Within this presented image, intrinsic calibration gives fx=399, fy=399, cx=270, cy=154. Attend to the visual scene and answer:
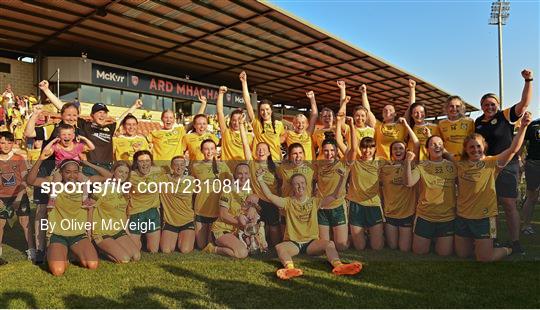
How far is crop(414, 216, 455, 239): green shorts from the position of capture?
466 centimetres

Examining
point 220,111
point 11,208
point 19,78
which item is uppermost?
point 19,78

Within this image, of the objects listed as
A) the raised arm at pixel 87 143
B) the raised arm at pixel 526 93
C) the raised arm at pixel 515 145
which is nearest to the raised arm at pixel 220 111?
the raised arm at pixel 87 143

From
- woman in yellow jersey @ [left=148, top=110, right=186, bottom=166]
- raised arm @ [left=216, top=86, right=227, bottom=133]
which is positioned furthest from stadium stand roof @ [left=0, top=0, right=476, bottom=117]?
woman in yellow jersey @ [left=148, top=110, right=186, bottom=166]

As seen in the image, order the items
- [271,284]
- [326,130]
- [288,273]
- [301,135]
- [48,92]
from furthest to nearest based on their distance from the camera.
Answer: [326,130] < [301,135] < [48,92] < [288,273] < [271,284]

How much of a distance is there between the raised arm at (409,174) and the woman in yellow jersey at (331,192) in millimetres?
696

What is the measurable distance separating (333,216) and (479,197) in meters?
1.65

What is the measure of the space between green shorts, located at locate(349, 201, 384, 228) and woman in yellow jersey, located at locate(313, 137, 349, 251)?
0.15 meters

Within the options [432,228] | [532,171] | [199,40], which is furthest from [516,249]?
[199,40]

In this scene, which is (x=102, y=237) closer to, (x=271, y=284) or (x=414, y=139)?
(x=271, y=284)

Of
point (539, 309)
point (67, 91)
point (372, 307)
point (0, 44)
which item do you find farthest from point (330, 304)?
point (0, 44)

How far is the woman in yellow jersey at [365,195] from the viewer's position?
4.98 meters

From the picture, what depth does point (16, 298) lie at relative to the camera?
11.6 ft

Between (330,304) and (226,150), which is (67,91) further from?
(330,304)

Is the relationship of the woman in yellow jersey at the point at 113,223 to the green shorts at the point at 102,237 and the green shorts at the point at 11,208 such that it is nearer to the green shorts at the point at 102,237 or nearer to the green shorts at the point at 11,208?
the green shorts at the point at 102,237
